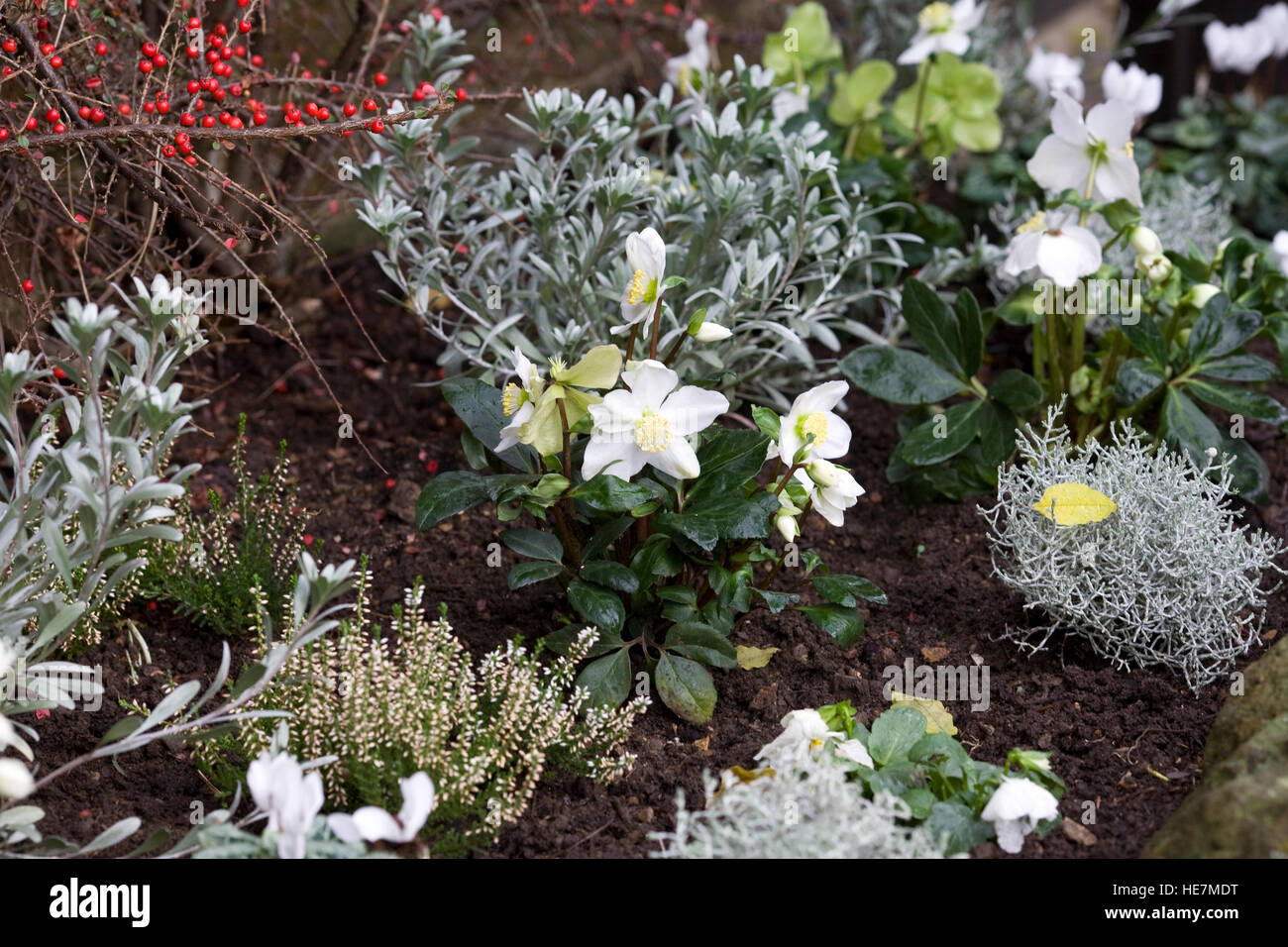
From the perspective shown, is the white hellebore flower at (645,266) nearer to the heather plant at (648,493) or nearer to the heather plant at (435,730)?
the heather plant at (648,493)

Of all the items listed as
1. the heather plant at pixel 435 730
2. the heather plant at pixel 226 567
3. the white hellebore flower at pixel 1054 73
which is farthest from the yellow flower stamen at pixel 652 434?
the white hellebore flower at pixel 1054 73

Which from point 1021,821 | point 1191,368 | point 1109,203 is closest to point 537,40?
point 1109,203

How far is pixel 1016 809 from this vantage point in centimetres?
174

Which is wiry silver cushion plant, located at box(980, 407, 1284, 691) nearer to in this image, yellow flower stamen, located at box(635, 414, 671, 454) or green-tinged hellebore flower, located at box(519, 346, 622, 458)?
yellow flower stamen, located at box(635, 414, 671, 454)

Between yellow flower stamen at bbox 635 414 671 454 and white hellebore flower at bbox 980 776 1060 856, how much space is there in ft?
2.34

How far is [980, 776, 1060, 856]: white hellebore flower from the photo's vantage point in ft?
5.71

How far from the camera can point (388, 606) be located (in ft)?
8.12

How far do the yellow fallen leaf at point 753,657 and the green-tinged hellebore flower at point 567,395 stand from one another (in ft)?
1.89

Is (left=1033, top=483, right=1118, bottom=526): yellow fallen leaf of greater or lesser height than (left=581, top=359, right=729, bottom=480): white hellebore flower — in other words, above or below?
below

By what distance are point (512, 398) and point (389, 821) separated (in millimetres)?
699

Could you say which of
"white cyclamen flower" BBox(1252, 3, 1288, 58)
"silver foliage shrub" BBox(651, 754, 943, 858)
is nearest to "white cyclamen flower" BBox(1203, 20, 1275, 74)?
"white cyclamen flower" BBox(1252, 3, 1288, 58)

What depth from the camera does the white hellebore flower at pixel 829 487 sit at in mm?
2010
